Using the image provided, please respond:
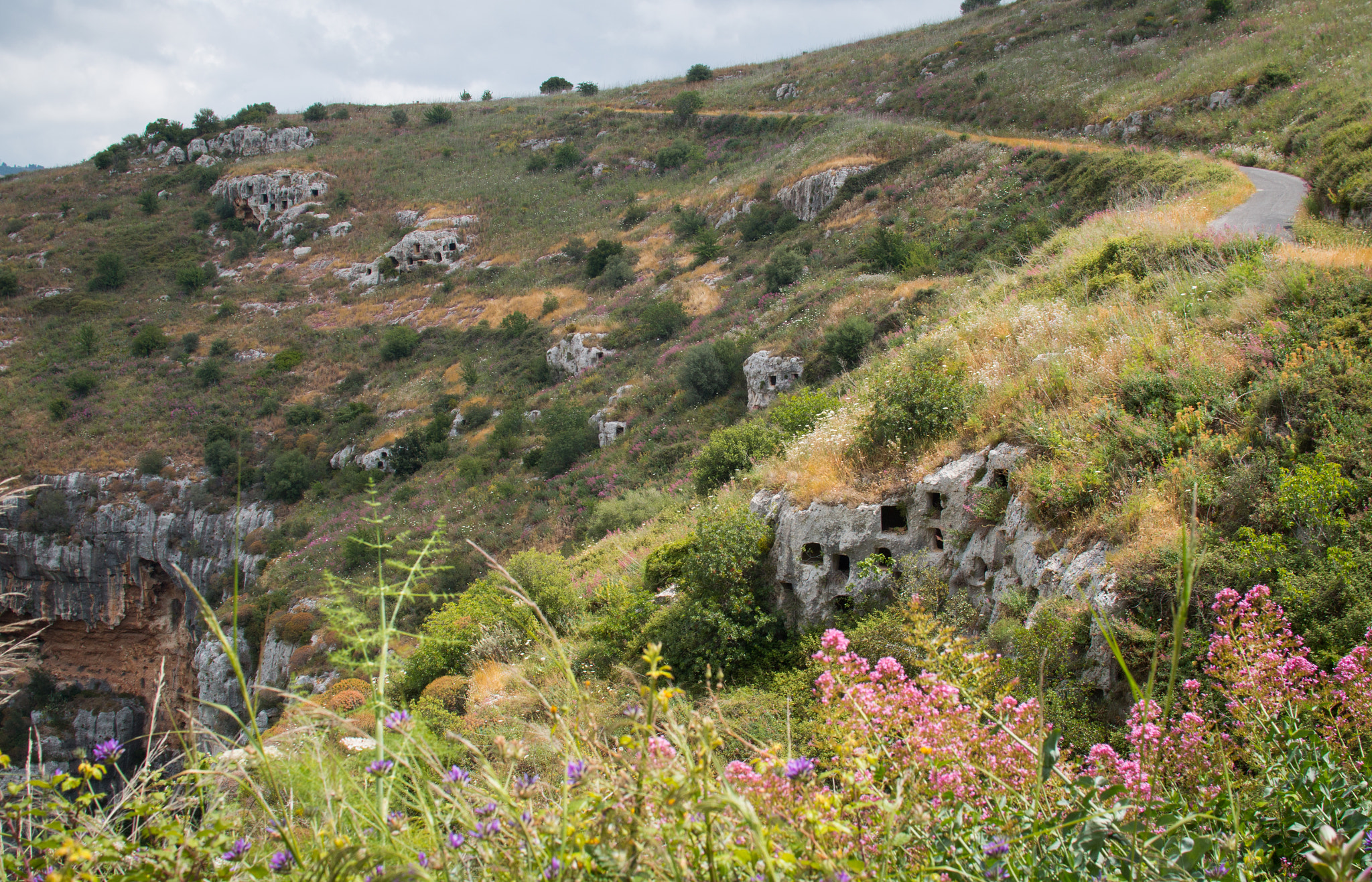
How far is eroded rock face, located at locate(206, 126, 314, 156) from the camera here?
2557 inches

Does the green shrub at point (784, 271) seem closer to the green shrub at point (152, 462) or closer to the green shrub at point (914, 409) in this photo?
the green shrub at point (914, 409)

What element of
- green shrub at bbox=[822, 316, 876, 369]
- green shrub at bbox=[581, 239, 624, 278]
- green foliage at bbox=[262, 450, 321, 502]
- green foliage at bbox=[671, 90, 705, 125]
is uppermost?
green foliage at bbox=[671, 90, 705, 125]

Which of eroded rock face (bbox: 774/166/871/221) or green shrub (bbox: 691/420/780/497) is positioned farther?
eroded rock face (bbox: 774/166/871/221)

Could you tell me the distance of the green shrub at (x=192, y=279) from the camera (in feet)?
160

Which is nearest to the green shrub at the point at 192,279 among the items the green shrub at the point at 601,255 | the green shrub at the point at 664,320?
the green shrub at the point at 601,255

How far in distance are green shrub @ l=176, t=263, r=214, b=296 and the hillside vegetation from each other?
11.7 inches

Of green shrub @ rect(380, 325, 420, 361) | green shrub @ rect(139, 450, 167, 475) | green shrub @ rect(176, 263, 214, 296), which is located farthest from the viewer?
green shrub @ rect(176, 263, 214, 296)

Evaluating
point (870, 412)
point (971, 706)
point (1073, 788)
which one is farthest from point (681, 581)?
point (1073, 788)

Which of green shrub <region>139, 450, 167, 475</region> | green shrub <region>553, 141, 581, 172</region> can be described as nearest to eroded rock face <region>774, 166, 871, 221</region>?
green shrub <region>553, 141, 581, 172</region>

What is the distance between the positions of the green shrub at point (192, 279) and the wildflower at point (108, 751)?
59.9m

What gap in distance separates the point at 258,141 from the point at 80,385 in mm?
39360

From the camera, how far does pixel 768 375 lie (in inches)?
811

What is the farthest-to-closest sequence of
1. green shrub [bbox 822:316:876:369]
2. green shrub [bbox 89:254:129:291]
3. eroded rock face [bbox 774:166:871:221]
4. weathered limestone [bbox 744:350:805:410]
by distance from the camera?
green shrub [bbox 89:254:129:291]
eroded rock face [bbox 774:166:871:221]
weathered limestone [bbox 744:350:805:410]
green shrub [bbox 822:316:876:369]

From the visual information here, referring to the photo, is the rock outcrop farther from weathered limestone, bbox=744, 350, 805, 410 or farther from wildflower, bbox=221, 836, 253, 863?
wildflower, bbox=221, 836, 253, 863
